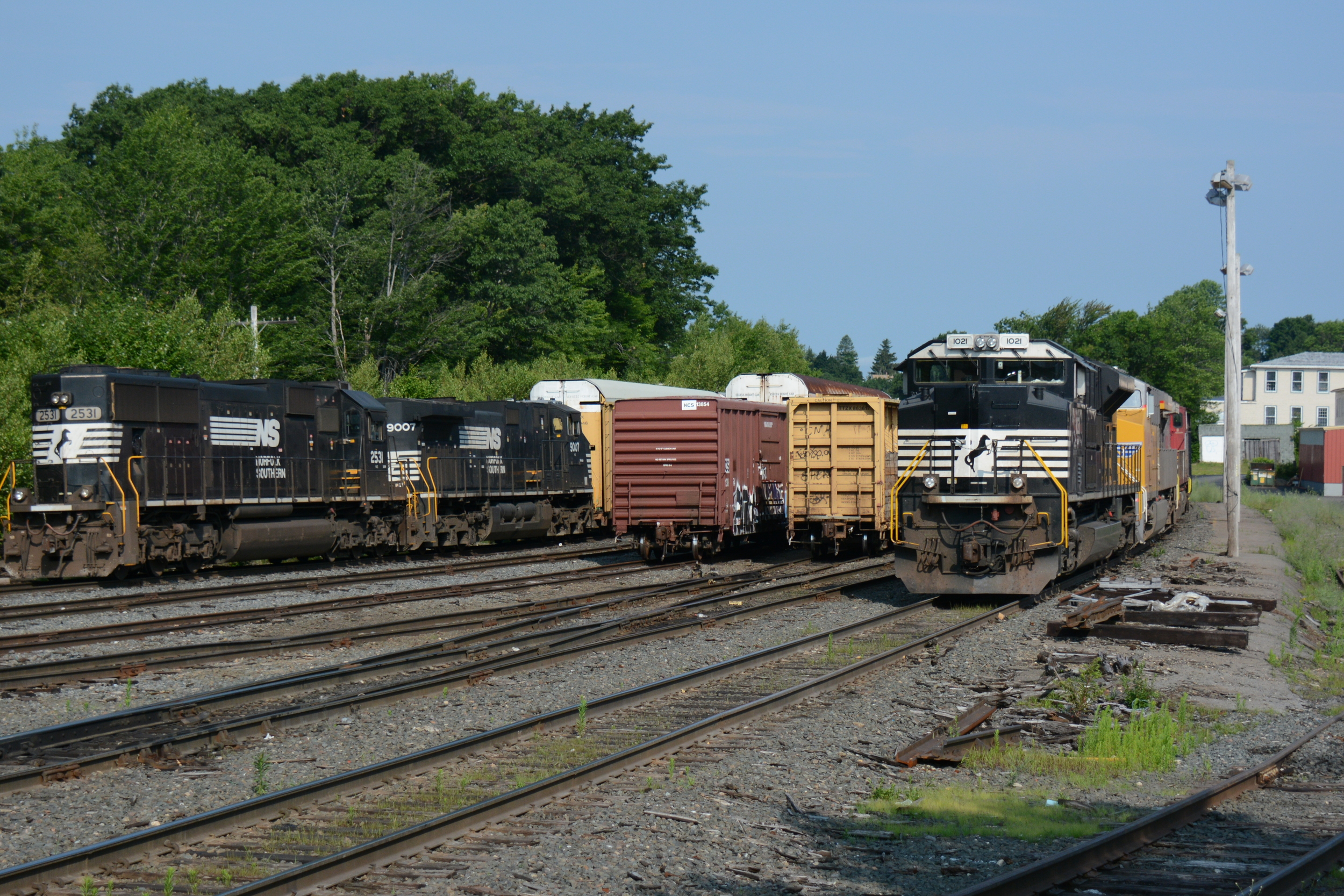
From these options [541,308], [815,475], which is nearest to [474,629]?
[815,475]

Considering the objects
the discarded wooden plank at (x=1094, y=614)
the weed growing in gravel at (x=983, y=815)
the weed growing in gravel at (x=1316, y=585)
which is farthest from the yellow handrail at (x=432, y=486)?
the weed growing in gravel at (x=983, y=815)

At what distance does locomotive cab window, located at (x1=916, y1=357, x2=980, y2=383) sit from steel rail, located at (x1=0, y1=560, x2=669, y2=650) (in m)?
6.93

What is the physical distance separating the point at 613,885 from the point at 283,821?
2125 mm

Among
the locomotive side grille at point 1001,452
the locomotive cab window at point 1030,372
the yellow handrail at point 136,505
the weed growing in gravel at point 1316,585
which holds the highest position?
the locomotive cab window at point 1030,372

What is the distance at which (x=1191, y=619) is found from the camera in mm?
14047

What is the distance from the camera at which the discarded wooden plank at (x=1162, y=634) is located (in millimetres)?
12773

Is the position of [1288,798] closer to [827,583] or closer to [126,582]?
[827,583]

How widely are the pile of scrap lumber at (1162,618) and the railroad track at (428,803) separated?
4.22 m

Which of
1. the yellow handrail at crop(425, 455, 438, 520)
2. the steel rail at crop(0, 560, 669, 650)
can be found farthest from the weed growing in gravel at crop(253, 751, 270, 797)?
the yellow handrail at crop(425, 455, 438, 520)

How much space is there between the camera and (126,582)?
18797mm

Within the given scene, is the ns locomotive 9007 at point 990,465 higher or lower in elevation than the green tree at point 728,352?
lower

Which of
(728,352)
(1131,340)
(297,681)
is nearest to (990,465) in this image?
(297,681)

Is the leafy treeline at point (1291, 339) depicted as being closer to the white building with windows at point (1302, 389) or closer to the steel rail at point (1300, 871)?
the white building with windows at point (1302, 389)

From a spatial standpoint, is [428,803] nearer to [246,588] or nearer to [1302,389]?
[246,588]
